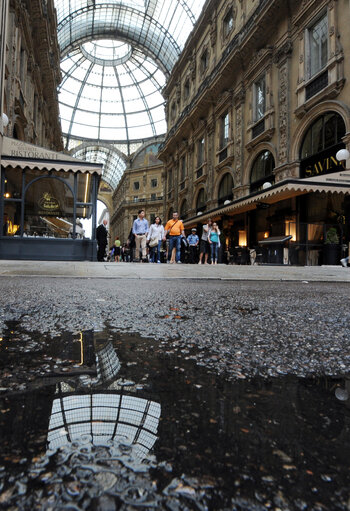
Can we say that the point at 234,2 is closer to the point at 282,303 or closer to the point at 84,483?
the point at 282,303

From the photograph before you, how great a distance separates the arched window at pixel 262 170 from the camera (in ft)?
51.1

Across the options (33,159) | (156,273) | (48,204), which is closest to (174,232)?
(48,204)

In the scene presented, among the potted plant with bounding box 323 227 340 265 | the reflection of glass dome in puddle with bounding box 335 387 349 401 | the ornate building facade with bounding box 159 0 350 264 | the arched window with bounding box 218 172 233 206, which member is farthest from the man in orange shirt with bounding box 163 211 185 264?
the reflection of glass dome in puddle with bounding box 335 387 349 401

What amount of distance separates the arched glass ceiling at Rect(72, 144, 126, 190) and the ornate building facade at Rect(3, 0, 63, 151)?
31.6 meters

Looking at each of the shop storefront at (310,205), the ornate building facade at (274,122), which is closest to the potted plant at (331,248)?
the shop storefront at (310,205)

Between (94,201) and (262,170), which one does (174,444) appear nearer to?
(94,201)

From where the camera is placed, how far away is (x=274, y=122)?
15227mm

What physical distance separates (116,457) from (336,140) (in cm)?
1353

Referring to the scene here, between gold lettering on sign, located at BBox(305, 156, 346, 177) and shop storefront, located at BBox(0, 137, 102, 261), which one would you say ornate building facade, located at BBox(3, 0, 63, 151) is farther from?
gold lettering on sign, located at BBox(305, 156, 346, 177)

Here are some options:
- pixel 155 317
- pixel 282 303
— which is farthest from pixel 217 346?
pixel 282 303

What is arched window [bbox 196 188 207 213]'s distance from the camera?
23.5 m

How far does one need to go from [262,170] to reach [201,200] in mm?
8130

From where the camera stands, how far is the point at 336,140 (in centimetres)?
1194

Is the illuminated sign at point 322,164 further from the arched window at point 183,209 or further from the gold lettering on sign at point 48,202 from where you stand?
the arched window at point 183,209
